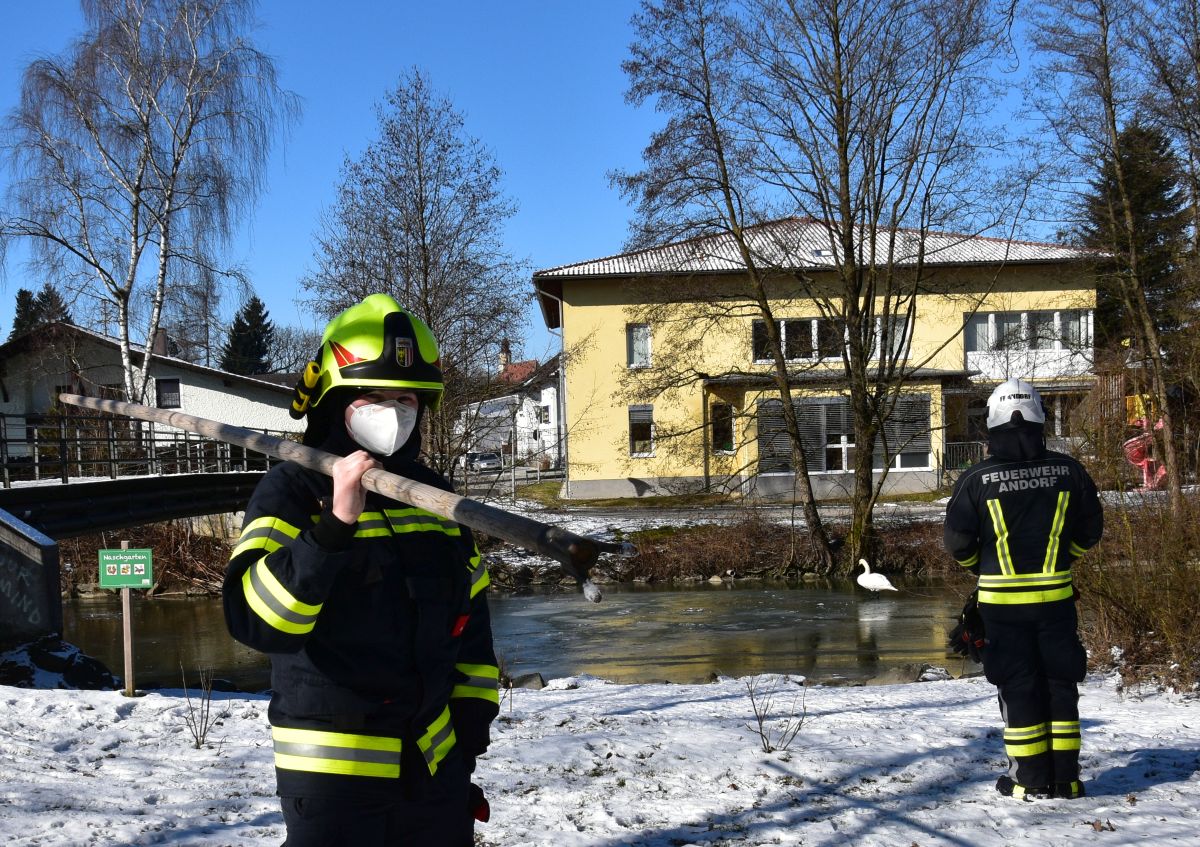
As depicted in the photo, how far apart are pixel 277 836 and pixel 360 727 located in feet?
6.98

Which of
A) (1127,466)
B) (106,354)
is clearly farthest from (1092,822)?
(106,354)

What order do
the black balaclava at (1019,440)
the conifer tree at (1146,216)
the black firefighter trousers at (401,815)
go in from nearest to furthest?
the black firefighter trousers at (401,815)
the black balaclava at (1019,440)
the conifer tree at (1146,216)

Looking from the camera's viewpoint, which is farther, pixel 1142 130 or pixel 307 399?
pixel 1142 130

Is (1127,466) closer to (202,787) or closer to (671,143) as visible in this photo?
(202,787)

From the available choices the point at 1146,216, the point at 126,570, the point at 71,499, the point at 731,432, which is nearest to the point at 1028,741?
the point at 126,570

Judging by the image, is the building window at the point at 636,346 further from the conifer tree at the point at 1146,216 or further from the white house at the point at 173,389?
the conifer tree at the point at 1146,216

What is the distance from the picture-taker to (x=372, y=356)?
2.79 meters

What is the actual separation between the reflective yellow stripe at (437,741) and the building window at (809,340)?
21.0 meters

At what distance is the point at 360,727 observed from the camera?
2621mm

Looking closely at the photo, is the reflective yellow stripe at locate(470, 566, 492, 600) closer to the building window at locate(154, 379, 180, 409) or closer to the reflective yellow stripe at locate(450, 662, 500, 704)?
the reflective yellow stripe at locate(450, 662, 500, 704)

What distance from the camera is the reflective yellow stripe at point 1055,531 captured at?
5.07 metres

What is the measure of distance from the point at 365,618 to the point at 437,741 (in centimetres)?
41

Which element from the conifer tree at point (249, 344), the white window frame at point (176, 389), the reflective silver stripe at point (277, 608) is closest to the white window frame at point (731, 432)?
the reflective silver stripe at point (277, 608)

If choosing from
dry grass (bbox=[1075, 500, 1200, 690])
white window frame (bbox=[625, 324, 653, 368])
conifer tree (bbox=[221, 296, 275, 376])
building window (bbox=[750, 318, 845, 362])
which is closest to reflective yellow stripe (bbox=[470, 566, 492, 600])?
dry grass (bbox=[1075, 500, 1200, 690])
